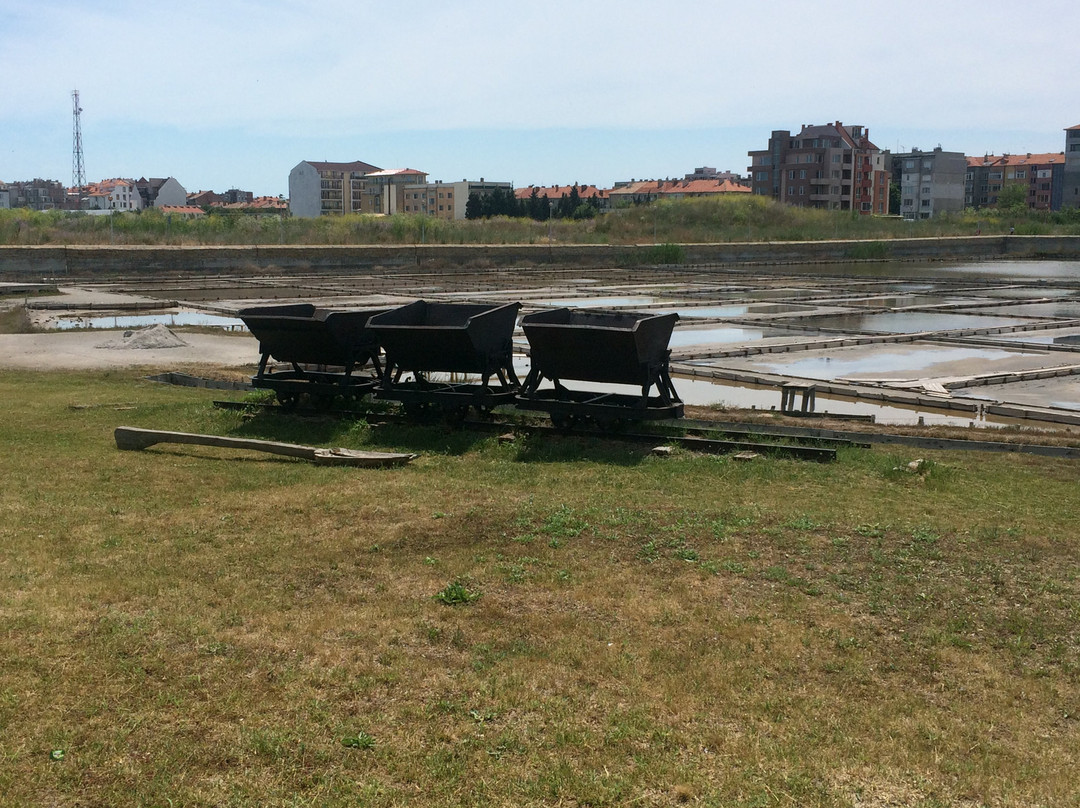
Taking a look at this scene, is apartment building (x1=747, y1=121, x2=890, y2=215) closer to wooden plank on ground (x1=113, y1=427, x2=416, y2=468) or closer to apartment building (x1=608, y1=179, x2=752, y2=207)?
apartment building (x1=608, y1=179, x2=752, y2=207)

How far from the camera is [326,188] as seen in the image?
177875 mm

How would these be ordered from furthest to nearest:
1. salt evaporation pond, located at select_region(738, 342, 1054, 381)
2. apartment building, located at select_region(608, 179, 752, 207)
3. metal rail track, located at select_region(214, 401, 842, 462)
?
apartment building, located at select_region(608, 179, 752, 207), salt evaporation pond, located at select_region(738, 342, 1054, 381), metal rail track, located at select_region(214, 401, 842, 462)

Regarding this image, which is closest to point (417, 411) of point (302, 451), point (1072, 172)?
point (302, 451)

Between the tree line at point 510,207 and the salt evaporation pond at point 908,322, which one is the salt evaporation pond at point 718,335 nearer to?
the salt evaporation pond at point 908,322

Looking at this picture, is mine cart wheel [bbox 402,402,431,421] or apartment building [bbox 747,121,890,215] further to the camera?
apartment building [bbox 747,121,890,215]

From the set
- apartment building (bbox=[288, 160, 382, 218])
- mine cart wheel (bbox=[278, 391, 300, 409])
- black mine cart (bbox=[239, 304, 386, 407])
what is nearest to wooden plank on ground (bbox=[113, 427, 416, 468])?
black mine cart (bbox=[239, 304, 386, 407])

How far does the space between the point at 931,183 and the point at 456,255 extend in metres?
115

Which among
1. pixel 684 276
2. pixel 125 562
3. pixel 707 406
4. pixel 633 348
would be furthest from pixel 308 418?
pixel 684 276

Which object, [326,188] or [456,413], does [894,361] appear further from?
[326,188]

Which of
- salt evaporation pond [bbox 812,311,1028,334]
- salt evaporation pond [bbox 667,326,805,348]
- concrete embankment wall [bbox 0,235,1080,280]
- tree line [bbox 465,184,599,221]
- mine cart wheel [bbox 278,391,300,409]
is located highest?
tree line [bbox 465,184,599,221]

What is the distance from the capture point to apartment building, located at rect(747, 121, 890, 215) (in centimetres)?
13562

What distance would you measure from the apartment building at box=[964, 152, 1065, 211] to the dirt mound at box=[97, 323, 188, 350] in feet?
531

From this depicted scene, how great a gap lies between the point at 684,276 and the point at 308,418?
121 ft

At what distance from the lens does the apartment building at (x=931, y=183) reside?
155 metres
